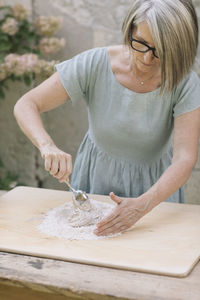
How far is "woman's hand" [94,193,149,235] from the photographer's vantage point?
1717 mm

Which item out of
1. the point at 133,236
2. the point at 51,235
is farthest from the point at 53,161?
the point at 133,236

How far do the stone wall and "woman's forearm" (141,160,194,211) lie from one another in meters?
1.38

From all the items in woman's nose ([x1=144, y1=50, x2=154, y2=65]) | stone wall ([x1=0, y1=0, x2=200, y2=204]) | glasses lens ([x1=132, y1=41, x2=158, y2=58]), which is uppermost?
glasses lens ([x1=132, y1=41, x2=158, y2=58])

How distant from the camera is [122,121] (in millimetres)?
2049

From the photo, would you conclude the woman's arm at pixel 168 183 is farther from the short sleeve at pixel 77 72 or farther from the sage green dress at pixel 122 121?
the short sleeve at pixel 77 72

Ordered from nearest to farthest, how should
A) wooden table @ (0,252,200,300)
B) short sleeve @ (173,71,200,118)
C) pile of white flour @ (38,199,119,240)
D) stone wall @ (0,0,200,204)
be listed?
wooden table @ (0,252,200,300)
pile of white flour @ (38,199,119,240)
short sleeve @ (173,71,200,118)
stone wall @ (0,0,200,204)

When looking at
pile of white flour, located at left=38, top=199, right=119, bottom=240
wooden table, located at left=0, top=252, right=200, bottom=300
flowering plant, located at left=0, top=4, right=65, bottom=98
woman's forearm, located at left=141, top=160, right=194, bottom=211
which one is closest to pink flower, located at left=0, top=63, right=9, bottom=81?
flowering plant, located at left=0, top=4, right=65, bottom=98

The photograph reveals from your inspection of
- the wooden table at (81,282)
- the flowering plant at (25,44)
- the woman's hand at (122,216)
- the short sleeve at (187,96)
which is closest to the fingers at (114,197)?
the woman's hand at (122,216)

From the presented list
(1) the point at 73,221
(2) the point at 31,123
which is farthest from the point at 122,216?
(2) the point at 31,123

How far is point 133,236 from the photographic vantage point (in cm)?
170

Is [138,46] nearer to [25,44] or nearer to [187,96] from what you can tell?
[187,96]

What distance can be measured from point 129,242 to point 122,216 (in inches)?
5.4

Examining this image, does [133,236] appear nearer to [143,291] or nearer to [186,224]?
[186,224]

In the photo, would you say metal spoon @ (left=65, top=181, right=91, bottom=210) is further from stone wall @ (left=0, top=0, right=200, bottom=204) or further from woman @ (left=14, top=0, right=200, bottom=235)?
stone wall @ (left=0, top=0, right=200, bottom=204)
